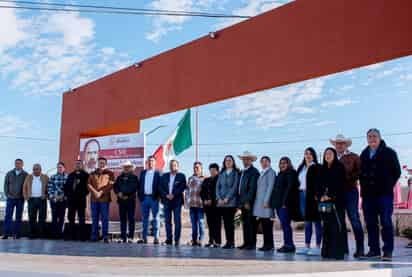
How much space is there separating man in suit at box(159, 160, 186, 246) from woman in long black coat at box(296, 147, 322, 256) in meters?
2.31

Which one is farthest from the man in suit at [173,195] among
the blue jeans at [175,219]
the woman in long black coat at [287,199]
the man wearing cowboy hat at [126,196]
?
the woman in long black coat at [287,199]

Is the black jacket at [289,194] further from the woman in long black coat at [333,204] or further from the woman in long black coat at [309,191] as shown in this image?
the woman in long black coat at [333,204]

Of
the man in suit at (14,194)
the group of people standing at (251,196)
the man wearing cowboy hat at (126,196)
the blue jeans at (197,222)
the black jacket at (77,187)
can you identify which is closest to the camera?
the group of people standing at (251,196)

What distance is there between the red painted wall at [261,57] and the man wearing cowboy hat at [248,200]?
1796 millimetres

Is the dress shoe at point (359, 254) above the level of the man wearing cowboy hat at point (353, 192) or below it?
below

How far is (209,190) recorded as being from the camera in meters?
8.58

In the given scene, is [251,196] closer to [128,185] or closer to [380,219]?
[380,219]

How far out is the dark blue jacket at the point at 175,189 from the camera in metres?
8.90

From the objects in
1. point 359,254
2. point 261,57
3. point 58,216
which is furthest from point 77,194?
point 359,254

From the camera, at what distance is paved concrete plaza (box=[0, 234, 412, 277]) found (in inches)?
206

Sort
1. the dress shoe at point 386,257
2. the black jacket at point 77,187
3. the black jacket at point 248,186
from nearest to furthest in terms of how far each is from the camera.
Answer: the dress shoe at point 386,257, the black jacket at point 248,186, the black jacket at point 77,187

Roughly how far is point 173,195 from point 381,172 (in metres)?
3.70

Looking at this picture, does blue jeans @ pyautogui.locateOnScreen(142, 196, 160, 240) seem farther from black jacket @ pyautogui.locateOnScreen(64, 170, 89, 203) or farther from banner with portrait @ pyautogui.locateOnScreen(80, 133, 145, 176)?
banner with portrait @ pyautogui.locateOnScreen(80, 133, 145, 176)

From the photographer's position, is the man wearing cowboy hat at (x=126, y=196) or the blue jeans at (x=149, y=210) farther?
the man wearing cowboy hat at (x=126, y=196)
